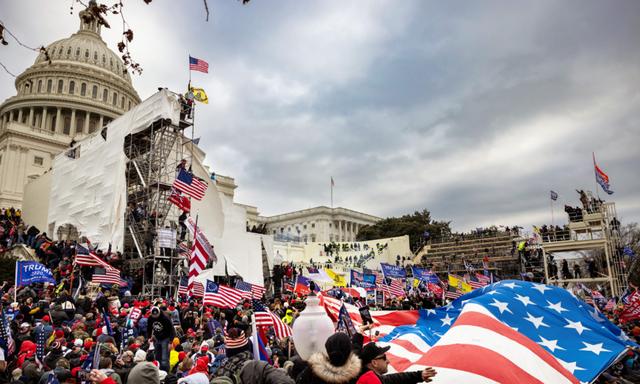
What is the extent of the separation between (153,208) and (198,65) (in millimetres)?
9213

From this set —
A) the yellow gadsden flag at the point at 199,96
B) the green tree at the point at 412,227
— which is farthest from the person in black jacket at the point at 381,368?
the green tree at the point at 412,227

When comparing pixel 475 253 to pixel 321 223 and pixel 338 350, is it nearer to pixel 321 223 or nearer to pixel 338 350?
pixel 338 350

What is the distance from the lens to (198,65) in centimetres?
2712

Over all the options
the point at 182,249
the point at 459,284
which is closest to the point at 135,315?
the point at 182,249

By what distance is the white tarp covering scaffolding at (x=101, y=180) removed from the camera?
26519mm

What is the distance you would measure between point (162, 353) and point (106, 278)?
6.95m

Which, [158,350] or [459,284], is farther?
[459,284]

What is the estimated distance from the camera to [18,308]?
11.7 meters

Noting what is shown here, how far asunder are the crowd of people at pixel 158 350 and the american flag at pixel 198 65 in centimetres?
1362

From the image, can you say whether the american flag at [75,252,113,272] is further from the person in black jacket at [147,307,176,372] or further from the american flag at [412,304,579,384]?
the american flag at [412,304,579,384]

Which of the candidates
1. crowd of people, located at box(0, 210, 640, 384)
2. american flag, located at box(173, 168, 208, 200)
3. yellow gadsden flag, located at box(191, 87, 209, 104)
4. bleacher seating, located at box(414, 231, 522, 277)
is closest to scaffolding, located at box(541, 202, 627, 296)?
bleacher seating, located at box(414, 231, 522, 277)

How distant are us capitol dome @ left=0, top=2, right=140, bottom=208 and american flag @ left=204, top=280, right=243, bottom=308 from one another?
5982cm

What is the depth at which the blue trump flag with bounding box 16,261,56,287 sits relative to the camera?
1227 centimetres

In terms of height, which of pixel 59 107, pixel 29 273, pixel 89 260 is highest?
pixel 59 107
